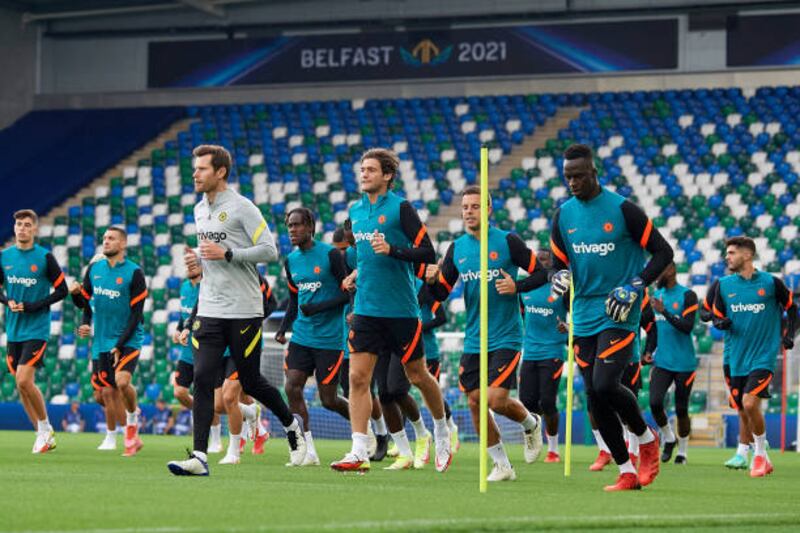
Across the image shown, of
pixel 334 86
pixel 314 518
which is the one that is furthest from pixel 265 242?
pixel 334 86

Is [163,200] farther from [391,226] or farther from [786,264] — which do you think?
[391,226]

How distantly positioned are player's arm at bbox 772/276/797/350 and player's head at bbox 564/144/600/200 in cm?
528

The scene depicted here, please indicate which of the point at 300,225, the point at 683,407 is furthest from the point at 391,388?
the point at 683,407

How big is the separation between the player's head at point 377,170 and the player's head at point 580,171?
1674 millimetres

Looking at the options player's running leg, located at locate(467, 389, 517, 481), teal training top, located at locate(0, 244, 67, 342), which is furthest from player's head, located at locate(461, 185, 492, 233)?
teal training top, located at locate(0, 244, 67, 342)

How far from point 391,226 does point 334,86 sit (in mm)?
28063

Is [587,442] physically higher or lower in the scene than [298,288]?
lower

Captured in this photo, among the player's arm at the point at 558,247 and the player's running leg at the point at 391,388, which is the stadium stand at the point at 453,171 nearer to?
the player's running leg at the point at 391,388

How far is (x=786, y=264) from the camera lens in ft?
92.5

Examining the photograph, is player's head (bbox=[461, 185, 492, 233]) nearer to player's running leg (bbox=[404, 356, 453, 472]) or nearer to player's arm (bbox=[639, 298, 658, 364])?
player's running leg (bbox=[404, 356, 453, 472])

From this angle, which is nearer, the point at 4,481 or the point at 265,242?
the point at 4,481

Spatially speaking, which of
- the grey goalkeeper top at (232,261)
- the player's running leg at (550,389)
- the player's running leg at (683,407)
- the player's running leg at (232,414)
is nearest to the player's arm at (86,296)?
the player's running leg at (232,414)

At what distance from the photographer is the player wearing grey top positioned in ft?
37.0

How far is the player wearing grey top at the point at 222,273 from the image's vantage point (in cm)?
1128
